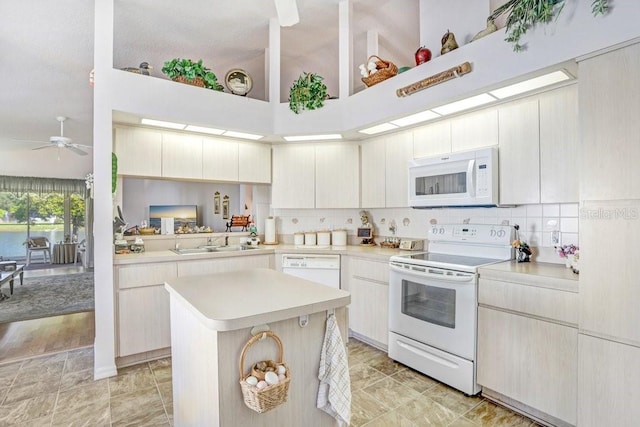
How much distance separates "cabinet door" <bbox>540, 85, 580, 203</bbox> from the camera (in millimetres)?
2246

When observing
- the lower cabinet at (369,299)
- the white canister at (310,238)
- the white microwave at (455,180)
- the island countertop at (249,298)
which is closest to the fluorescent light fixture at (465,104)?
the white microwave at (455,180)

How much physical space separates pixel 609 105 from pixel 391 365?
2364 millimetres

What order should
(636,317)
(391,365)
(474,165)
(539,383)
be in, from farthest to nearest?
1. (391,365)
2. (474,165)
3. (539,383)
4. (636,317)

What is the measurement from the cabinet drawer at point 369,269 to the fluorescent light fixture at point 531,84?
1627 millimetres

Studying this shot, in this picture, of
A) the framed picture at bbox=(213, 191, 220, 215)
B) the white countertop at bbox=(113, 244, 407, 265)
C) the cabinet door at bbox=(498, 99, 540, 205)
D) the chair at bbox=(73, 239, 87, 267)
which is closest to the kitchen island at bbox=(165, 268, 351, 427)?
the white countertop at bbox=(113, 244, 407, 265)

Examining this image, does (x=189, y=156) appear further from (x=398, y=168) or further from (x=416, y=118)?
(x=416, y=118)

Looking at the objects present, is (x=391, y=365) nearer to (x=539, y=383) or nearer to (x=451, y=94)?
(x=539, y=383)

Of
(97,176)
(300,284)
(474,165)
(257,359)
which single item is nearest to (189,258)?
(97,176)

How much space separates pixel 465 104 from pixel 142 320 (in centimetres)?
324

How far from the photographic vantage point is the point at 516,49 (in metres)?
2.09

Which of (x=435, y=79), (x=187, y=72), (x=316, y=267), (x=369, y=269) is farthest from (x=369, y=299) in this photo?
(x=187, y=72)

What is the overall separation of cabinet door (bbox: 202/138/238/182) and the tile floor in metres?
1.90

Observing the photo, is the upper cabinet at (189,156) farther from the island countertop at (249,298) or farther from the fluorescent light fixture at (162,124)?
the island countertop at (249,298)

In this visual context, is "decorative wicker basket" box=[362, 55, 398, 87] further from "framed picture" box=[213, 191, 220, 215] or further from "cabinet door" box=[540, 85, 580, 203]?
"framed picture" box=[213, 191, 220, 215]
